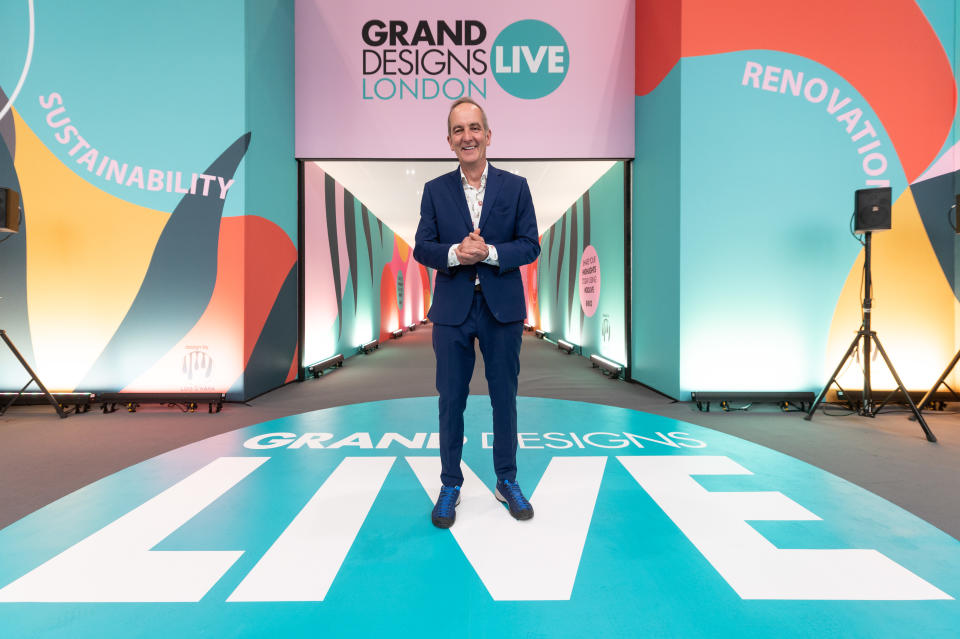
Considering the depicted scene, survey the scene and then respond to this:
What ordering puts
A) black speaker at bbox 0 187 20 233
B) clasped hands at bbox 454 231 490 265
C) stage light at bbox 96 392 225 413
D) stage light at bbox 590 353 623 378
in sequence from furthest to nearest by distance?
stage light at bbox 590 353 623 378
stage light at bbox 96 392 225 413
black speaker at bbox 0 187 20 233
clasped hands at bbox 454 231 490 265

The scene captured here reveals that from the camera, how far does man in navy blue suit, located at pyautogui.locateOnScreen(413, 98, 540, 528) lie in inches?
61.6

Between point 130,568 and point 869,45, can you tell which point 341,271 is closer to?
point 130,568

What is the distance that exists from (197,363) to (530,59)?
4.40 metres

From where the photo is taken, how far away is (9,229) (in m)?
2.88

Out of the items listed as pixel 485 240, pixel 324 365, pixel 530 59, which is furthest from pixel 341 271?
pixel 485 240

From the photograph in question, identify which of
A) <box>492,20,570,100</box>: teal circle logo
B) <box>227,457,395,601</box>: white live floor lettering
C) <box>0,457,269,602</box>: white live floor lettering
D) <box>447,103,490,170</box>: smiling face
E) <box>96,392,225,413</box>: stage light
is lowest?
<box>0,457,269,602</box>: white live floor lettering

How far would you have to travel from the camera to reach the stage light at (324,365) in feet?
15.9

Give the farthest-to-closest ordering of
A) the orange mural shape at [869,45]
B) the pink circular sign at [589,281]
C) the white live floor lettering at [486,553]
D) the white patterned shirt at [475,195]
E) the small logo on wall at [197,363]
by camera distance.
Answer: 1. the pink circular sign at [589,281]
2. the small logo on wall at [197,363]
3. the orange mural shape at [869,45]
4. the white patterned shirt at [475,195]
5. the white live floor lettering at [486,553]

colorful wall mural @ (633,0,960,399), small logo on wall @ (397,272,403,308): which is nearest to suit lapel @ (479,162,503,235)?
colorful wall mural @ (633,0,960,399)

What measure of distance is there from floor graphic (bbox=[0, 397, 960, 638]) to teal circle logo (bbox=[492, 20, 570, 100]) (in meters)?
3.91

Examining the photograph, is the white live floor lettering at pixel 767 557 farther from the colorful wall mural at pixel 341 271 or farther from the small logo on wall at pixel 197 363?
the colorful wall mural at pixel 341 271

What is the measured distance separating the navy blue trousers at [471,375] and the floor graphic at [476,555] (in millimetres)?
233

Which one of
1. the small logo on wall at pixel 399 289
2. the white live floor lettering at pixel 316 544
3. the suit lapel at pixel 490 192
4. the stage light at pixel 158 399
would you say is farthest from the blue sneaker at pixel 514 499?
the small logo on wall at pixel 399 289

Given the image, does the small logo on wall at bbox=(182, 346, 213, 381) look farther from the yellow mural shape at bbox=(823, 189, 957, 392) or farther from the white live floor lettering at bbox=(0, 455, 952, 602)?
the yellow mural shape at bbox=(823, 189, 957, 392)
